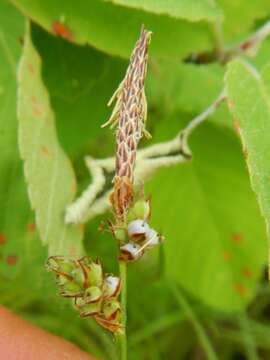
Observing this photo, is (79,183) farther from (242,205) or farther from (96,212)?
(96,212)

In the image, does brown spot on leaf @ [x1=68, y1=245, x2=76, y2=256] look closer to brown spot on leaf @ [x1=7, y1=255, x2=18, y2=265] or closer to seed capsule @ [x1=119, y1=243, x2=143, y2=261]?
brown spot on leaf @ [x1=7, y1=255, x2=18, y2=265]

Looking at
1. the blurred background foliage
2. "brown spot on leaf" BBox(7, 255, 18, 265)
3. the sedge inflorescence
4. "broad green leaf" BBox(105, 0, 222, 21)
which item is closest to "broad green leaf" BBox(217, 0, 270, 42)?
the blurred background foliage

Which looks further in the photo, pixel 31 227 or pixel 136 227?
pixel 31 227

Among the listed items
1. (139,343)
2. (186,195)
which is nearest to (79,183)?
(186,195)

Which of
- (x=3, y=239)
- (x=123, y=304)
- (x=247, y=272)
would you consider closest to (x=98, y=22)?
(x=3, y=239)

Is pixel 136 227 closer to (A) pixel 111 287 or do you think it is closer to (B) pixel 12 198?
(A) pixel 111 287

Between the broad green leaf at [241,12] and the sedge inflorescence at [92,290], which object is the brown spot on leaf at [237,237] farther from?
the sedge inflorescence at [92,290]
